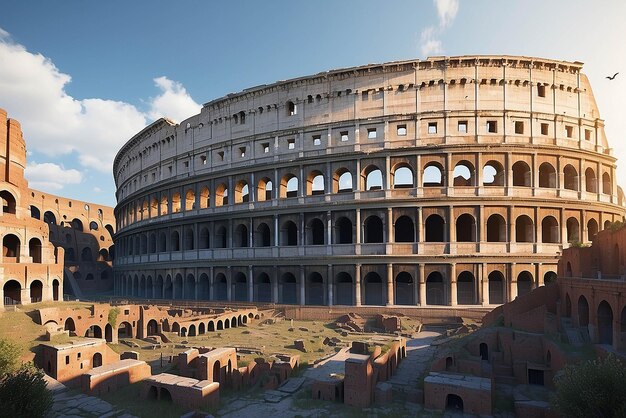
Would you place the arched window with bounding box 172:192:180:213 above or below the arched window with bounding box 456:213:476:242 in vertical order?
above

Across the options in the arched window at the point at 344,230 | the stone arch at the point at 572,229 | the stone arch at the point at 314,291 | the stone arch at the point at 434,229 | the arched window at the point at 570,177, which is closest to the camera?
the stone arch at the point at 572,229

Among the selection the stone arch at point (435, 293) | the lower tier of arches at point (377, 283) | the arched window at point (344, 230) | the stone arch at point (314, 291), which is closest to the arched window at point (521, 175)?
the lower tier of arches at point (377, 283)

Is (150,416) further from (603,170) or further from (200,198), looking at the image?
(603,170)

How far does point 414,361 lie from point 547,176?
21.6 meters

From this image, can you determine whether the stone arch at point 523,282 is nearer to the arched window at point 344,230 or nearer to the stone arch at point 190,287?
the arched window at point 344,230

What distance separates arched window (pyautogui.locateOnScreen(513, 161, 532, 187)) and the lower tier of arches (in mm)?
6774

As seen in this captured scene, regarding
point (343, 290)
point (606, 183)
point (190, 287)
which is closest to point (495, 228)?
point (606, 183)

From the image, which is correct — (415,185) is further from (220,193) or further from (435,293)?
(220,193)

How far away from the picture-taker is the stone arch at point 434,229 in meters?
33.3

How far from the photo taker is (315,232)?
36.9 metres

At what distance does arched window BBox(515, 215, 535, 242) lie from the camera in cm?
3145

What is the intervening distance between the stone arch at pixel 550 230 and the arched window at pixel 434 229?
7968 millimetres

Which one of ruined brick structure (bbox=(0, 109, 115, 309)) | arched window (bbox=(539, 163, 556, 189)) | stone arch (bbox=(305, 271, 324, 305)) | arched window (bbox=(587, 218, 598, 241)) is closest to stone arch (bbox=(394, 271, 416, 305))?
stone arch (bbox=(305, 271, 324, 305))

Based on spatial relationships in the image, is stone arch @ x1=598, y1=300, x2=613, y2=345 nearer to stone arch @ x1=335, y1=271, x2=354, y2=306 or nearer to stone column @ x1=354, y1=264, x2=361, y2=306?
stone column @ x1=354, y1=264, x2=361, y2=306
